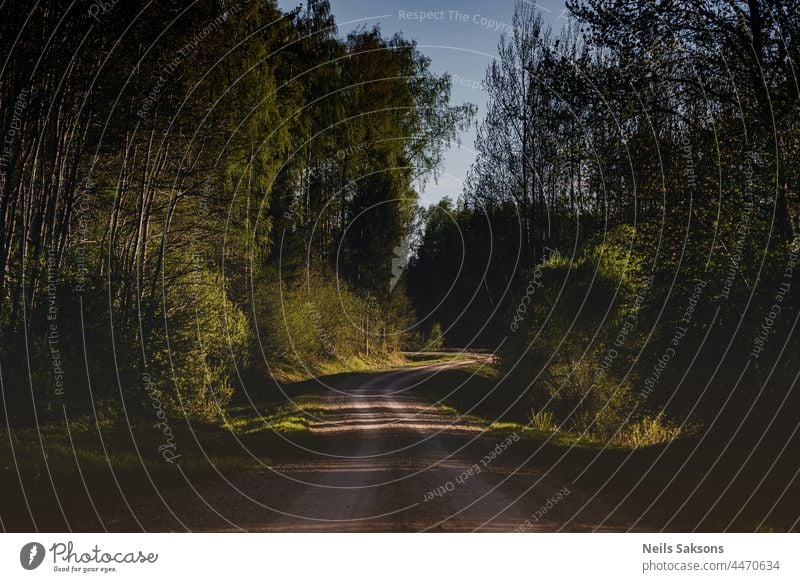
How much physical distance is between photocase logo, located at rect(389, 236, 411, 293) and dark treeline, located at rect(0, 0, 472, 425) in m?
23.0

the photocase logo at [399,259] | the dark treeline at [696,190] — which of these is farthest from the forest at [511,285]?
the photocase logo at [399,259]

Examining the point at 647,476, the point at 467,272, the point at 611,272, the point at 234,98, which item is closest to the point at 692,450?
the point at 647,476

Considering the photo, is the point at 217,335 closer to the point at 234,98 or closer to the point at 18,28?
the point at 234,98

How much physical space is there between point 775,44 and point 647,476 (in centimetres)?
834
